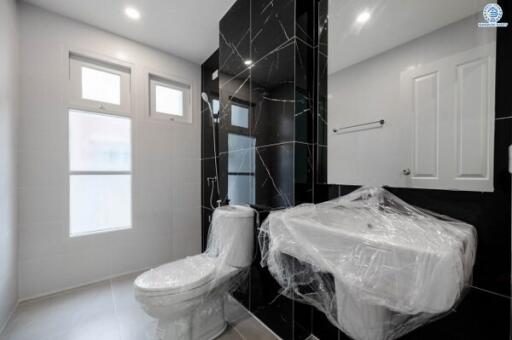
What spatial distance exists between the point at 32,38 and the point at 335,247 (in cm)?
268

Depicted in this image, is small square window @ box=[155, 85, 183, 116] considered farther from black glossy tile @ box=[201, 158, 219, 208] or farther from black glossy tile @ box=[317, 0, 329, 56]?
black glossy tile @ box=[317, 0, 329, 56]

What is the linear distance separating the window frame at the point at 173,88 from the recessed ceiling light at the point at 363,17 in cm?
191

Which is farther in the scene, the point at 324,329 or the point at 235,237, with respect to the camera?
the point at 235,237

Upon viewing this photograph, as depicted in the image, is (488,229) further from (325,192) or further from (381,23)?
(381,23)

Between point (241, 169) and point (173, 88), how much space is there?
4.84ft

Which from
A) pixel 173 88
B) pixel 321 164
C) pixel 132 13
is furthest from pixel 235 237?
pixel 132 13

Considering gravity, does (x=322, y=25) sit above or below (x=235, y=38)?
below

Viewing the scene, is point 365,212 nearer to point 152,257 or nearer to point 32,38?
point 152,257

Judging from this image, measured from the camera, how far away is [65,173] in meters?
1.88

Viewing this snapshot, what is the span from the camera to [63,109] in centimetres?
187

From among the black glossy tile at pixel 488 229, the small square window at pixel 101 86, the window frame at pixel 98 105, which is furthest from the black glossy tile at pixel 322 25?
the small square window at pixel 101 86

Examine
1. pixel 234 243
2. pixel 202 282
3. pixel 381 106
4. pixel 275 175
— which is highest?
pixel 381 106

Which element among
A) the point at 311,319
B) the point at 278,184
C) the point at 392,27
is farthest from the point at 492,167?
the point at 311,319

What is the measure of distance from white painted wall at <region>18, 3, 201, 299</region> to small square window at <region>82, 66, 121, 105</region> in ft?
0.54
